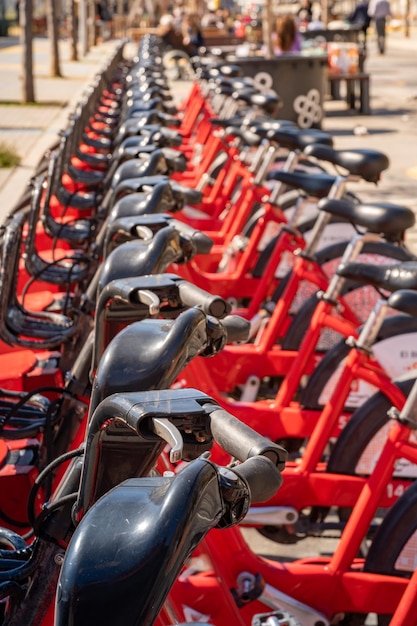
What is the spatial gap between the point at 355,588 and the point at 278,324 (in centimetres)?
190

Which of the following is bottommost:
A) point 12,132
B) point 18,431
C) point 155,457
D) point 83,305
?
point 12,132

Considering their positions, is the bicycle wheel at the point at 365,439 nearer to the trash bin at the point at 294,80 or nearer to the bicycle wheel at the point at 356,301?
the bicycle wheel at the point at 356,301

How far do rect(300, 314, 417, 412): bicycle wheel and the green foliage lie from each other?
7.88 meters

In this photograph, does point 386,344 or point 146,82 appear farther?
point 146,82

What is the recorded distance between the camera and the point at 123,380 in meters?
1.77

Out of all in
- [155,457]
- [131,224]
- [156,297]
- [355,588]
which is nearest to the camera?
[155,457]

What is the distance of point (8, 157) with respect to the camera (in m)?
12.1

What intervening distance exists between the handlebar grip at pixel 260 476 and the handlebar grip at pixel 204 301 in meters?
0.79

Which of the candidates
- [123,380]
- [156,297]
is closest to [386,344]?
[156,297]

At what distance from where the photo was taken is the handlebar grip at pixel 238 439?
4.90 feet

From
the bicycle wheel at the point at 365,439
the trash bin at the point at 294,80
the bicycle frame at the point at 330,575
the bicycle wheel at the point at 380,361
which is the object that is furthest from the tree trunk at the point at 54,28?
the bicycle frame at the point at 330,575

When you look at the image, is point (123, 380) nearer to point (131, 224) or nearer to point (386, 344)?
point (131, 224)

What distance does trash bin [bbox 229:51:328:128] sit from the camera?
15773 millimetres

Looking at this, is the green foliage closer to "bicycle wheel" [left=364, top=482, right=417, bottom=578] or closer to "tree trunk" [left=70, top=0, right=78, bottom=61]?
"bicycle wheel" [left=364, top=482, right=417, bottom=578]
